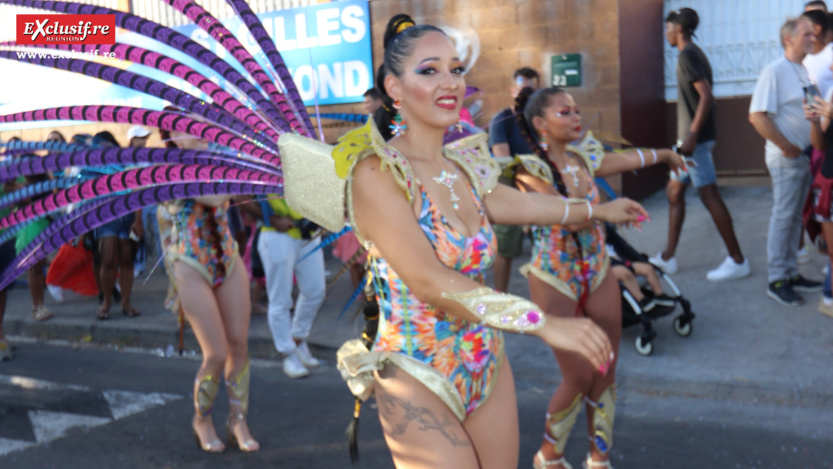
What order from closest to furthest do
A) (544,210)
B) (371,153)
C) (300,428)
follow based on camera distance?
1. (371,153)
2. (544,210)
3. (300,428)

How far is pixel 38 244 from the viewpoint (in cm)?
277

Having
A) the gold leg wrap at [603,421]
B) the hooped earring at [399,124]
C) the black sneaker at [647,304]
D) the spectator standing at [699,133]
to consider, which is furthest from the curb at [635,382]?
the hooped earring at [399,124]

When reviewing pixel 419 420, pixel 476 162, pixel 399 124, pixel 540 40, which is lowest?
pixel 419 420

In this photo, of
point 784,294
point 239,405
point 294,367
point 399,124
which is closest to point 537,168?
point 399,124

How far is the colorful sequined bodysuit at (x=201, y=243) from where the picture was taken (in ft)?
15.8

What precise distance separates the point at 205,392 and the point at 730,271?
15.3 ft

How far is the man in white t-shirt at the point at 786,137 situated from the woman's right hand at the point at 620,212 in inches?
149

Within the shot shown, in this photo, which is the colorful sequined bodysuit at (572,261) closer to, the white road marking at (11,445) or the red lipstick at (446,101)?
the red lipstick at (446,101)

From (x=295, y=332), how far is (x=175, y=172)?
411cm

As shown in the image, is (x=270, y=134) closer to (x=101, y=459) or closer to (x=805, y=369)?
(x=101, y=459)

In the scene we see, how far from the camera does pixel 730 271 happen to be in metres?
7.09

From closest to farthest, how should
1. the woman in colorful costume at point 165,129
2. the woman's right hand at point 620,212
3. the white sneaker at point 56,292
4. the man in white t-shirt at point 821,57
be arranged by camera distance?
the woman in colorful costume at point 165,129, the woman's right hand at point 620,212, the man in white t-shirt at point 821,57, the white sneaker at point 56,292

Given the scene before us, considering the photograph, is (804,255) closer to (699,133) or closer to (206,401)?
(699,133)

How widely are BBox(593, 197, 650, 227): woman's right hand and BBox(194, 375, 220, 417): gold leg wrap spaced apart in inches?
106
